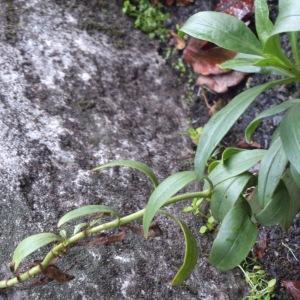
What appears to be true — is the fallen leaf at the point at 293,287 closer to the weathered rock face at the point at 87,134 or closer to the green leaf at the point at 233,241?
the weathered rock face at the point at 87,134

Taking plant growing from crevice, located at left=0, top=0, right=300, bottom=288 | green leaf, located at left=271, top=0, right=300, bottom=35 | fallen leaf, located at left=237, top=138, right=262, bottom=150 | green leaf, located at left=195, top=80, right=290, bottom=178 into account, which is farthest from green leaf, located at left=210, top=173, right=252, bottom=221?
fallen leaf, located at left=237, top=138, right=262, bottom=150

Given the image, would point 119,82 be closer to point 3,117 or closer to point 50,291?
point 3,117

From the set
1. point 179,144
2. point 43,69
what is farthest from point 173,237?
point 43,69

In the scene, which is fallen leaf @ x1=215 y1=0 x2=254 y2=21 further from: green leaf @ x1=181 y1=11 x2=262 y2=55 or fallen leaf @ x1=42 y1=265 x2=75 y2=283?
fallen leaf @ x1=42 y1=265 x2=75 y2=283

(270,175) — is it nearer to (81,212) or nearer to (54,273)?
(81,212)

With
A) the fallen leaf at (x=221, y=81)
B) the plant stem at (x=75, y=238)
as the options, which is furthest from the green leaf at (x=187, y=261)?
the fallen leaf at (x=221, y=81)

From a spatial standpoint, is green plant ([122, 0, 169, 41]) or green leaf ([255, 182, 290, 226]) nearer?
green leaf ([255, 182, 290, 226])
